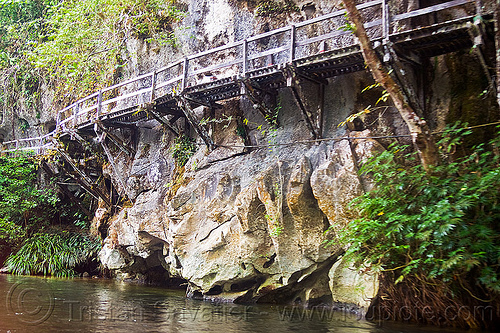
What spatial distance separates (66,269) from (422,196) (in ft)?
47.8

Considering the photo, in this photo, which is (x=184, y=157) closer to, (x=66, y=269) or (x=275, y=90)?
(x=275, y=90)

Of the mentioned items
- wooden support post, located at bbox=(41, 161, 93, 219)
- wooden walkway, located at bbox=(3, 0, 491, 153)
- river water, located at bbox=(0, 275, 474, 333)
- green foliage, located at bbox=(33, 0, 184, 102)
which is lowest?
river water, located at bbox=(0, 275, 474, 333)

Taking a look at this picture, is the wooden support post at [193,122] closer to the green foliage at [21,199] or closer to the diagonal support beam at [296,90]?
the diagonal support beam at [296,90]

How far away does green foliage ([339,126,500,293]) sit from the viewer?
247 inches

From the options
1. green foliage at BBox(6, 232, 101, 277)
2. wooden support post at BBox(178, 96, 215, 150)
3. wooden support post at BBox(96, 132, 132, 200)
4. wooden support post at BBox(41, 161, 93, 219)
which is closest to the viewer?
wooden support post at BBox(178, 96, 215, 150)

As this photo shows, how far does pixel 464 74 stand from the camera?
8617mm

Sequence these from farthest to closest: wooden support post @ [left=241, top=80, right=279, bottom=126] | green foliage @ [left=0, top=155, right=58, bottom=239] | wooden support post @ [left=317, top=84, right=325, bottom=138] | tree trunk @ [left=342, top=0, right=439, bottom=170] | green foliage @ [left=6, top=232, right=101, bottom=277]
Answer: green foliage @ [left=0, top=155, right=58, bottom=239]
green foliage @ [left=6, top=232, right=101, bottom=277]
wooden support post @ [left=241, top=80, right=279, bottom=126]
wooden support post @ [left=317, top=84, right=325, bottom=138]
tree trunk @ [left=342, top=0, right=439, bottom=170]

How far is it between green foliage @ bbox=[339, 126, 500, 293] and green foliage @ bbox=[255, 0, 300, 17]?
19.8 ft

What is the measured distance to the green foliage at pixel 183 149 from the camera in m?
13.2

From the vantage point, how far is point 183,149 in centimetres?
1339

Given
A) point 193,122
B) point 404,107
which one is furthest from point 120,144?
point 404,107

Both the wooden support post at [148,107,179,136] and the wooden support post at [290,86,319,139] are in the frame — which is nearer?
the wooden support post at [290,86,319,139]

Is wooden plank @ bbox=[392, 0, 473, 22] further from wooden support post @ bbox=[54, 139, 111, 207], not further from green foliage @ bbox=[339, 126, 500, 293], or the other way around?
wooden support post @ bbox=[54, 139, 111, 207]

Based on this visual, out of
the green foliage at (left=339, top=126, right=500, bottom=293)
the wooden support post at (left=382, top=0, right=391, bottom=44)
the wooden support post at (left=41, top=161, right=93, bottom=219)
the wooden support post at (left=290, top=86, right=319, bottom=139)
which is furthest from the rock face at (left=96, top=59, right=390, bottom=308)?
the wooden support post at (left=41, top=161, right=93, bottom=219)
